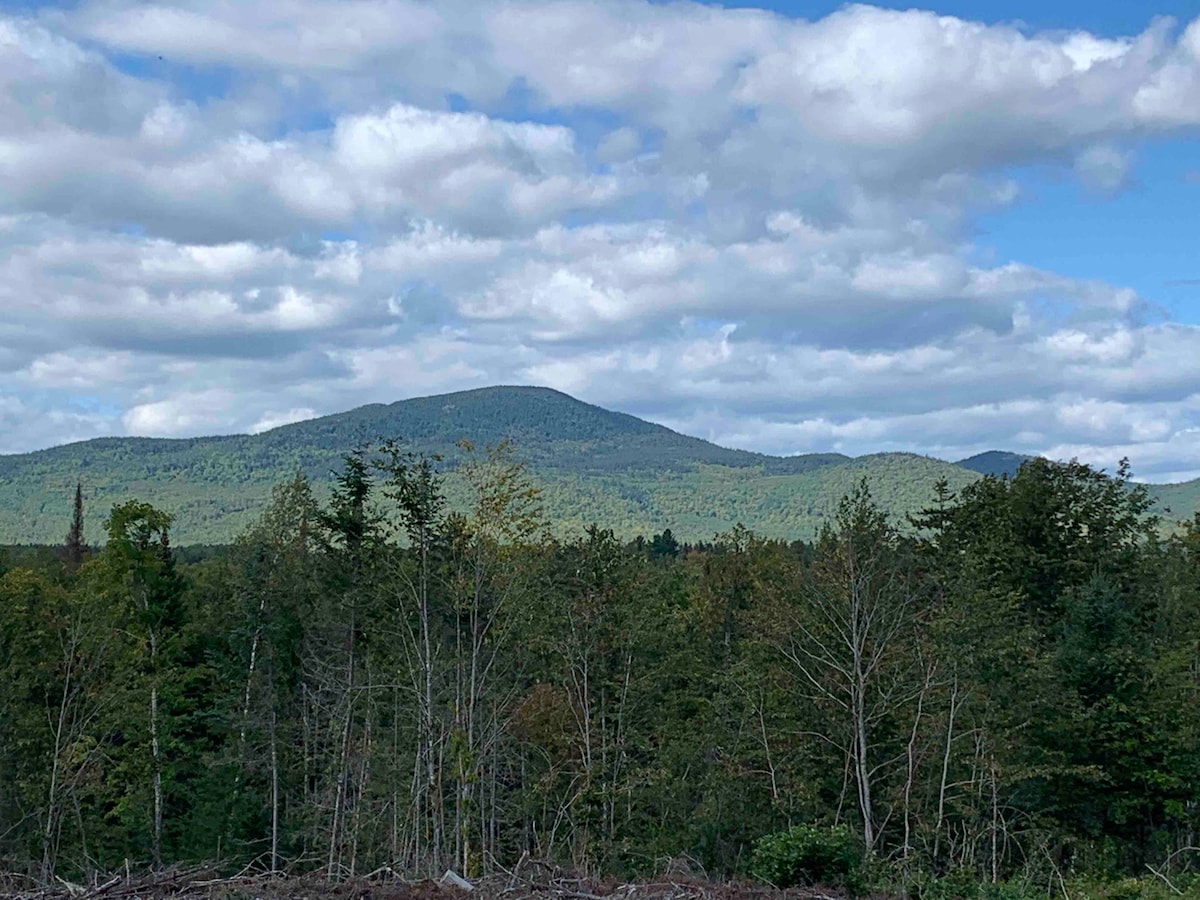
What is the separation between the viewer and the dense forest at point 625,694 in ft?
91.7

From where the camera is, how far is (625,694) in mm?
31859

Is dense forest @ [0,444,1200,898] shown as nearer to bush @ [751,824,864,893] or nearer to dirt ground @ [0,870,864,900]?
bush @ [751,824,864,893]

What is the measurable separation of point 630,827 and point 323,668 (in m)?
12.4

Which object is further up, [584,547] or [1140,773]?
[584,547]

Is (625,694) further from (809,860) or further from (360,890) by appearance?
(360,890)

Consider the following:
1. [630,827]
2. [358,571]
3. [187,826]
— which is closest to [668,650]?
[630,827]

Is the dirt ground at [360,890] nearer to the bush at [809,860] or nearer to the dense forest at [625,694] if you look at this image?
the bush at [809,860]

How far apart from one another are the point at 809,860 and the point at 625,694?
18623 mm

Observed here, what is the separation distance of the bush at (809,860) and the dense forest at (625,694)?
29.6 feet

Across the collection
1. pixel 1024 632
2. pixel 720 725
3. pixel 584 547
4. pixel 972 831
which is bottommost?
pixel 972 831

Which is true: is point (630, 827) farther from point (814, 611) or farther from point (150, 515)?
point (150, 515)

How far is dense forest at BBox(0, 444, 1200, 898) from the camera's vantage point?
28.0 metres

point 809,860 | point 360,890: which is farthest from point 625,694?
point 360,890

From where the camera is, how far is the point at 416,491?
93.2 ft
